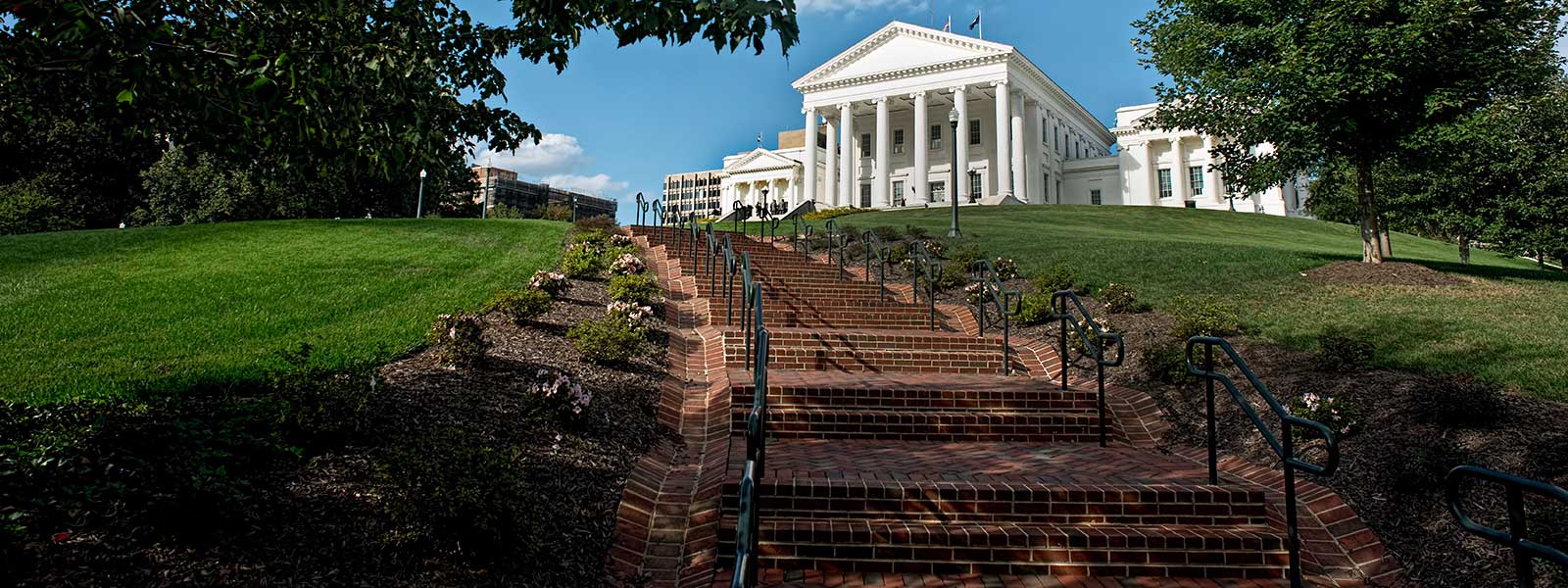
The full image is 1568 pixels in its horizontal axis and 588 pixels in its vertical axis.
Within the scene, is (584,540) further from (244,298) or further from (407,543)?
(244,298)

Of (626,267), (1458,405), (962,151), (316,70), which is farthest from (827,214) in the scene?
(316,70)

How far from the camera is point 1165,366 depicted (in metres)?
7.16

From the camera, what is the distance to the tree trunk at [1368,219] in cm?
1373

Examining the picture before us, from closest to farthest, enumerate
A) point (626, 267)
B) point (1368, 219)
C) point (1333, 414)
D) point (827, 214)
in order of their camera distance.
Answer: point (1333, 414)
point (626, 267)
point (1368, 219)
point (827, 214)

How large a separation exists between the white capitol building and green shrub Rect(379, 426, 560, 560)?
42.1 metres

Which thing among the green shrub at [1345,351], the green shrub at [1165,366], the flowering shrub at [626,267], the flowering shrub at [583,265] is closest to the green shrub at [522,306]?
the flowering shrub at [626,267]

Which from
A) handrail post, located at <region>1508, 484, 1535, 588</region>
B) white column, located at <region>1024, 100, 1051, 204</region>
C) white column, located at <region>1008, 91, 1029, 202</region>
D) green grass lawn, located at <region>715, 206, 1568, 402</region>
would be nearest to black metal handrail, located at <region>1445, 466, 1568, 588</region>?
handrail post, located at <region>1508, 484, 1535, 588</region>

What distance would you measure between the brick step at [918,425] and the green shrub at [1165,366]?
4.88 ft

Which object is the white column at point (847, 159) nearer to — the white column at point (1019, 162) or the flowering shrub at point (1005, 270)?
the white column at point (1019, 162)

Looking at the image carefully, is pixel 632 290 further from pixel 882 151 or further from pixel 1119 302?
pixel 882 151

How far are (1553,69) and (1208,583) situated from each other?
50.0ft

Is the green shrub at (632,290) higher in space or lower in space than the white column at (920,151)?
lower

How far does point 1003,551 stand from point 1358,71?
12520 mm

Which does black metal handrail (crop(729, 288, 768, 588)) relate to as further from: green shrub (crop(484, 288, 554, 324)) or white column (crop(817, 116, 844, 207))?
white column (crop(817, 116, 844, 207))
